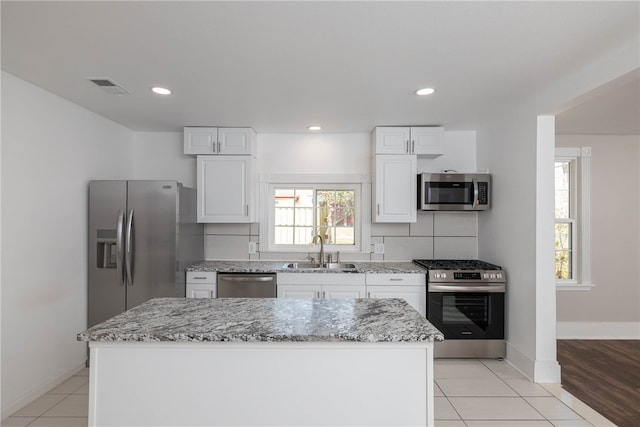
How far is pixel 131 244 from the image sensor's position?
3436mm

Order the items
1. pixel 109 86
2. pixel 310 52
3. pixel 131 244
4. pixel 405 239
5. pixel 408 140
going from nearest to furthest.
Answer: pixel 310 52 → pixel 109 86 → pixel 131 244 → pixel 408 140 → pixel 405 239

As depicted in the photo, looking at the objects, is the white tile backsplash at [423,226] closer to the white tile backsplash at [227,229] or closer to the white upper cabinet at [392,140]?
the white upper cabinet at [392,140]

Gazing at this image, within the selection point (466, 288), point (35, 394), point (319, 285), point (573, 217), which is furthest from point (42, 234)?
point (573, 217)

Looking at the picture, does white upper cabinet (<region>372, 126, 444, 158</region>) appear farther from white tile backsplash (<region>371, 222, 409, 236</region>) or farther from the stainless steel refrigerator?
the stainless steel refrigerator

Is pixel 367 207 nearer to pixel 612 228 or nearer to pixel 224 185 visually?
pixel 224 185

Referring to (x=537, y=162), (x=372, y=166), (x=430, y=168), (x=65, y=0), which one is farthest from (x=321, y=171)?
(x=65, y=0)

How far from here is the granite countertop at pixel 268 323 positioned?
5.43ft

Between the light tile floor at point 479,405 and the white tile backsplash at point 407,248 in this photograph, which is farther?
the white tile backsplash at point 407,248

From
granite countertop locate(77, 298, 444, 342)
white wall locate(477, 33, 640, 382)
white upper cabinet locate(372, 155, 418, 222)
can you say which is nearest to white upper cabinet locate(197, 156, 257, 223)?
white upper cabinet locate(372, 155, 418, 222)

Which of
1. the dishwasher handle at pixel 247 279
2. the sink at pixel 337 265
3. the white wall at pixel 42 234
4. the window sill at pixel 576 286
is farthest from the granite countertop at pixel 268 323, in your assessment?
the window sill at pixel 576 286

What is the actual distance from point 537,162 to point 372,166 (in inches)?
67.7

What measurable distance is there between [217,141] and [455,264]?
2.90 metres

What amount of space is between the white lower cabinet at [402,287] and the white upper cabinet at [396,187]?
66cm

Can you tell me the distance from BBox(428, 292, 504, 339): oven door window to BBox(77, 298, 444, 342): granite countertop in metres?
1.53
